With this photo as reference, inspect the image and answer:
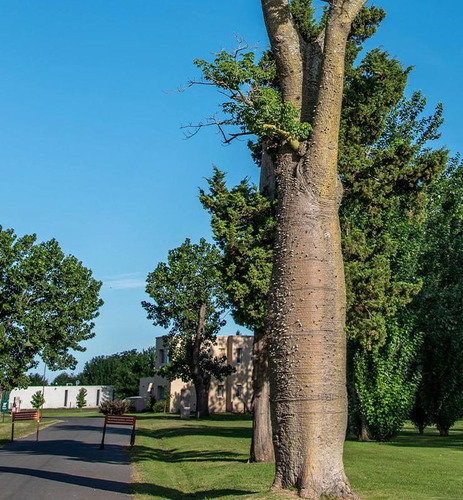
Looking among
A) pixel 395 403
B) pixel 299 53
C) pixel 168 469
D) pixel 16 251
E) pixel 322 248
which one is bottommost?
pixel 168 469

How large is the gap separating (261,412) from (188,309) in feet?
117

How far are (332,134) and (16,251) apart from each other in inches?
1435

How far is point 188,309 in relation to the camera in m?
53.5

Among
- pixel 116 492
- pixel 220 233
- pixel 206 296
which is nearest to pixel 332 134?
pixel 116 492

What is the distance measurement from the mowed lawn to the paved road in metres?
0.52

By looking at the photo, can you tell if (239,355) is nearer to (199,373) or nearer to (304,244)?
(199,373)

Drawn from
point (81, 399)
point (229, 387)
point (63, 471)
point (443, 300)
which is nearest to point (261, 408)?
point (63, 471)

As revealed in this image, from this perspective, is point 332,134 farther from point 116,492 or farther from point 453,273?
Answer: point 453,273

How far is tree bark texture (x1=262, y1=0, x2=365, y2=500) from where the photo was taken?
851cm

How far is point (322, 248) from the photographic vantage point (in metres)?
9.20

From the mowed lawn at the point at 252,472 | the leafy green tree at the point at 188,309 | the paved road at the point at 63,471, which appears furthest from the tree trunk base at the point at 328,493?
the leafy green tree at the point at 188,309

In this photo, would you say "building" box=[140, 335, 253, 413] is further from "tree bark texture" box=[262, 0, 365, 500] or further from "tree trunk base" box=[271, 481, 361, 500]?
"tree trunk base" box=[271, 481, 361, 500]

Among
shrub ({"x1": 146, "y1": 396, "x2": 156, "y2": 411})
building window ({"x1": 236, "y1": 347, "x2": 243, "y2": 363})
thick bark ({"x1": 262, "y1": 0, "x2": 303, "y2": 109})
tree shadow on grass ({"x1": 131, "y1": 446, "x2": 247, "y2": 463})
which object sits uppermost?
thick bark ({"x1": 262, "y1": 0, "x2": 303, "y2": 109})

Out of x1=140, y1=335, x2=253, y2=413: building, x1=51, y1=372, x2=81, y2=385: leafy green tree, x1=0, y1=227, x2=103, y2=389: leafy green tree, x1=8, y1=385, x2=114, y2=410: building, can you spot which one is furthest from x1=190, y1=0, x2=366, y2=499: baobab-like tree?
x1=51, y1=372, x2=81, y2=385: leafy green tree
